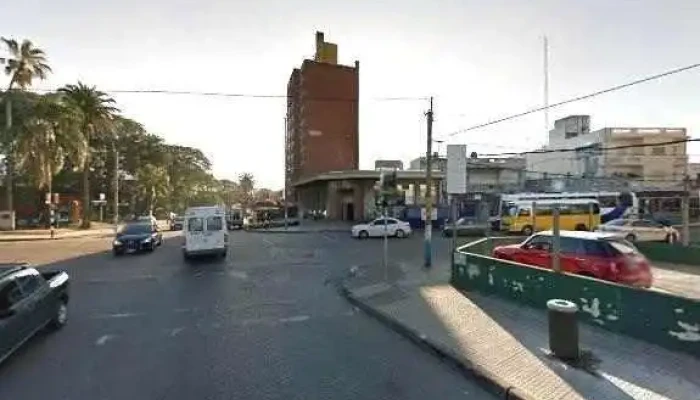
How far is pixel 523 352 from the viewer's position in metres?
8.07

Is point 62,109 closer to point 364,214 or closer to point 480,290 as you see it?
point 364,214

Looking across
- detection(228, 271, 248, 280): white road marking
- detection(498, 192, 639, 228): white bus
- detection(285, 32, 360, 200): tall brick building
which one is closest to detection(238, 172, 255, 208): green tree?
detection(285, 32, 360, 200): tall brick building

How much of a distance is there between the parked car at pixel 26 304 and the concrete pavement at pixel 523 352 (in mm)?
6271

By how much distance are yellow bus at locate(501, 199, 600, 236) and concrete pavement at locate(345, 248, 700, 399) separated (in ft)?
92.3

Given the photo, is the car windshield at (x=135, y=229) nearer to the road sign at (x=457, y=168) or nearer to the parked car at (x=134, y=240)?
the parked car at (x=134, y=240)

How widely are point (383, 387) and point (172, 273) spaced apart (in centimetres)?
1356

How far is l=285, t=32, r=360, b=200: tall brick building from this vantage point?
7831 centimetres

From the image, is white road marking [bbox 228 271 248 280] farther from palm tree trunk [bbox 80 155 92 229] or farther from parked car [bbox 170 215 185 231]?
parked car [bbox 170 215 185 231]

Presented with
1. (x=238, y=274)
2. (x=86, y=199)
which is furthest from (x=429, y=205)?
(x=86, y=199)

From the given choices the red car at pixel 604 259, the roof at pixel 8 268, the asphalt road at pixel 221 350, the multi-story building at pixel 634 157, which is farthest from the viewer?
the multi-story building at pixel 634 157

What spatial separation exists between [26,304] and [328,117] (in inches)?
2846

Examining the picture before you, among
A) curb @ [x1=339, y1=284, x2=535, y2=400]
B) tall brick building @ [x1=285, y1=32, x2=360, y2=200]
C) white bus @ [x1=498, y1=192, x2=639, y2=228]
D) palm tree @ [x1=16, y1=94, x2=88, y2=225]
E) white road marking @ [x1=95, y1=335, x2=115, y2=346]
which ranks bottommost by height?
white road marking @ [x1=95, y1=335, x2=115, y2=346]

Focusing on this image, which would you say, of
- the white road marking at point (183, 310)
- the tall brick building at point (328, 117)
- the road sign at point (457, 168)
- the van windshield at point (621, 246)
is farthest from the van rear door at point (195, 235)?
the tall brick building at point (328, 117)

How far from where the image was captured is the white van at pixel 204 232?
2269 cm
